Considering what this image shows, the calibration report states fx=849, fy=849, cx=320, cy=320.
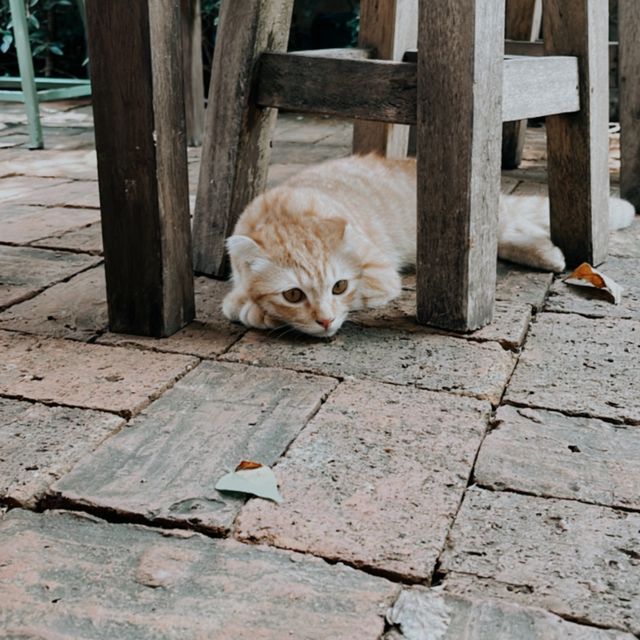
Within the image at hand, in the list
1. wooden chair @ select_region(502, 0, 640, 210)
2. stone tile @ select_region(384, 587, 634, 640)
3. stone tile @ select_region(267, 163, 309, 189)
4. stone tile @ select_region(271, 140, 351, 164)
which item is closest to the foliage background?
stone tile @ select_region(271, 140, 351, 164)

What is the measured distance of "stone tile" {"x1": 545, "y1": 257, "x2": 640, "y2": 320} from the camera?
2.21 meters

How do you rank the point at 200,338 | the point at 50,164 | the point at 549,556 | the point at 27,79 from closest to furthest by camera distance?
1. the point at 549,556
2. the point at 200,338
3. the point at 50,164
4. the point at 27,79

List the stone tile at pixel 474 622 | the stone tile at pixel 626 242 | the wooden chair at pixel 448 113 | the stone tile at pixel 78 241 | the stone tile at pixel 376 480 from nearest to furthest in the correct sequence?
the stone tile at pixel 474 622 < the stone tile at pixel 376 480 < the wooden chair at pixel 448 113 < the stone tile at pixel 626 242 < the stone tile at pixel 78 241

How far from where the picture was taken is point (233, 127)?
2.40 meters

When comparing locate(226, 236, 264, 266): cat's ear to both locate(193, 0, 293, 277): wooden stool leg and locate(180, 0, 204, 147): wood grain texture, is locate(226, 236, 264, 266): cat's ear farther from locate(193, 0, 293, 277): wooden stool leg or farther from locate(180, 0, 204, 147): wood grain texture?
locate(180, 0, 204, 147): wood grain texture

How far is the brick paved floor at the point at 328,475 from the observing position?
1.10 m

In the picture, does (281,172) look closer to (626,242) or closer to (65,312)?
(626,242)

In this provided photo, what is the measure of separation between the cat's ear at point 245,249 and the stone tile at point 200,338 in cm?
18

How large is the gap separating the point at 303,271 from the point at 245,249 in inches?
6.1

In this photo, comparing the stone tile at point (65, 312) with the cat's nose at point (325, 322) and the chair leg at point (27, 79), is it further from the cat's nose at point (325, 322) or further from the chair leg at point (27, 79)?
the chair leg at point (27, 79)

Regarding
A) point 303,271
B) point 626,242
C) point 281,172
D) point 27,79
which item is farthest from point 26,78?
point 626,242

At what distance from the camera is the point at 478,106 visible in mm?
1905

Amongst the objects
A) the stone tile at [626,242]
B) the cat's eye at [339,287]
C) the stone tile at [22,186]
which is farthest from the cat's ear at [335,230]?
the stone tile at [22,186]

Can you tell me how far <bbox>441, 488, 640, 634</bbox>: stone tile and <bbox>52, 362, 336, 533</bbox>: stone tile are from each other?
36 cm
